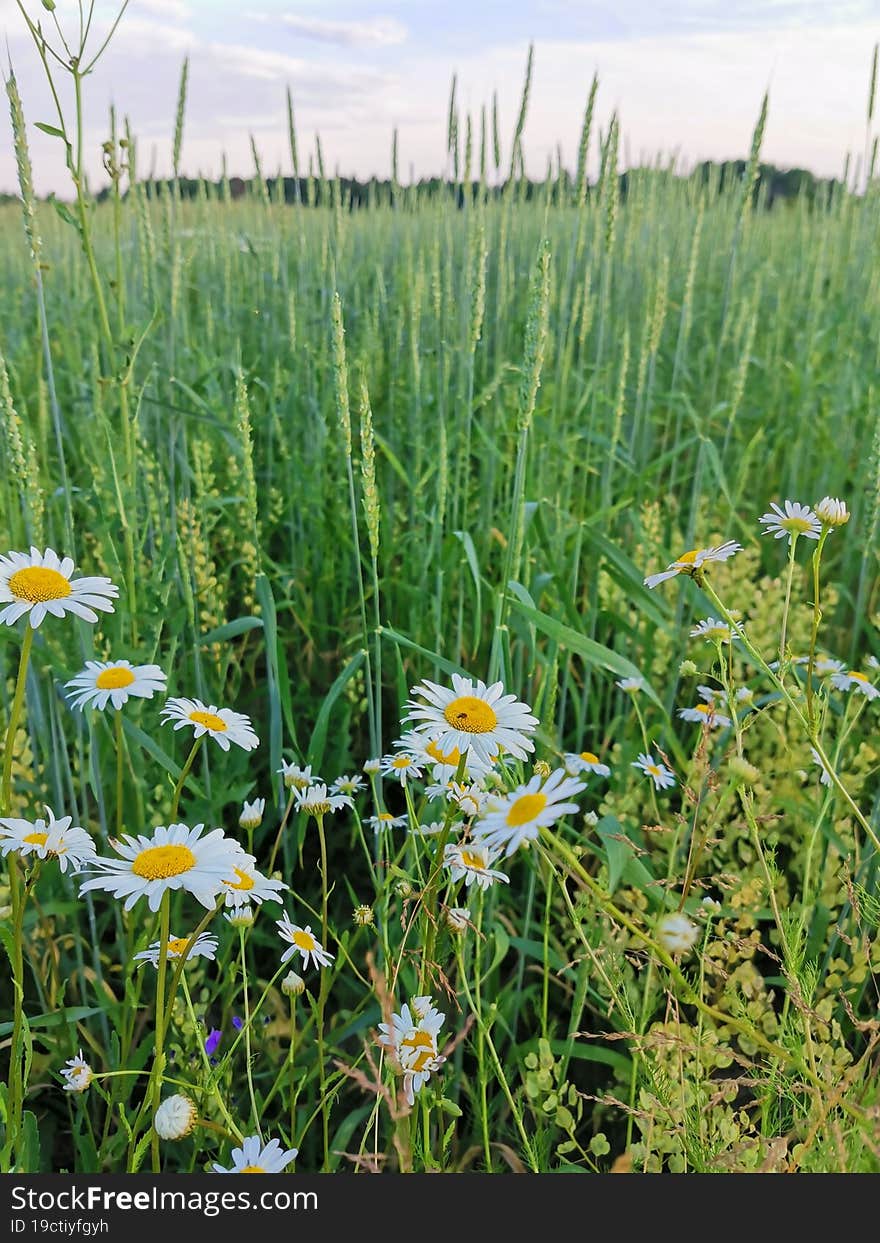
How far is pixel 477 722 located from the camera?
800 millimetres

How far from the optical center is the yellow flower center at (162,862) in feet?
2.39

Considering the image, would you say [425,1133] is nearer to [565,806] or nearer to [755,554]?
[565,806]

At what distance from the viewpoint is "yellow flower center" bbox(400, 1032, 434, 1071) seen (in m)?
0.76

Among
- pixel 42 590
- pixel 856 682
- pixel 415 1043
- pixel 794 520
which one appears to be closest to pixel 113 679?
pixel 42 590

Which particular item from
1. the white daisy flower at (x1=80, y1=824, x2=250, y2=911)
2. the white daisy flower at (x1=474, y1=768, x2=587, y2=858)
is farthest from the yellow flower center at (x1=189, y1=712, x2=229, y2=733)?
the white daisy flower at (x1=474, y1=768, x2=587, y2=858)

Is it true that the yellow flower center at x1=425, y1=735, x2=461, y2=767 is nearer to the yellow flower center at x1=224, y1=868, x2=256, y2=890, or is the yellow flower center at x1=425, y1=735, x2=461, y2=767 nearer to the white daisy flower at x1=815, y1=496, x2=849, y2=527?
the yellow flower center at x1=224, y1=868, x2=256, y2=890

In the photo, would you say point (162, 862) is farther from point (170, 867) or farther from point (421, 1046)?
point (421, 1046)

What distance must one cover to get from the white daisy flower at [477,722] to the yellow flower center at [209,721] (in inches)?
8.4

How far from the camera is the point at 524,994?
1.22 meters

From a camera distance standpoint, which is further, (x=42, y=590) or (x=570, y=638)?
(x=570, y=638)

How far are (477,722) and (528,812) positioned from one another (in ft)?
0.60

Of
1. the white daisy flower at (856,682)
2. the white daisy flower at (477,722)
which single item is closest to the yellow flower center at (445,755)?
the white daisy flower at (477,722)

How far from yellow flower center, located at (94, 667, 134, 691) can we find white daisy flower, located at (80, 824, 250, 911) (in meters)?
0.17

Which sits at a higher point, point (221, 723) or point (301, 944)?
point (221, 723)
